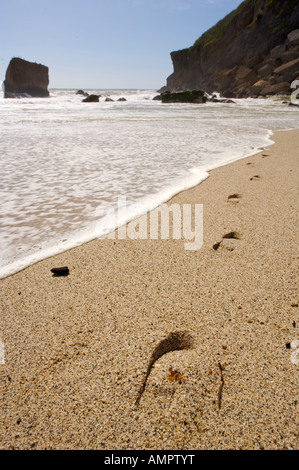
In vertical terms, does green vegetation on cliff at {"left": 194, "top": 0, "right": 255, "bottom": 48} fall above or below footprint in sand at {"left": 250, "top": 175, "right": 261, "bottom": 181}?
above

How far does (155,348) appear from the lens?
1.20m

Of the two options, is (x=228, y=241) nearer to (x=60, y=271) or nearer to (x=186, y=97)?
(x=60, y=271)

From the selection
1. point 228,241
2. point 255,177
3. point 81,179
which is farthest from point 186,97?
point 228,241

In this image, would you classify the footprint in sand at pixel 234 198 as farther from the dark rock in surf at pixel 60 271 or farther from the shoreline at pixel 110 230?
the dark rock in surf at pixel 60 271

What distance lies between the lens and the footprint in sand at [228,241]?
2.00 metres

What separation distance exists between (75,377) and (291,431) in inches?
30.2

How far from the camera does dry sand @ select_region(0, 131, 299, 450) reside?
0.92m

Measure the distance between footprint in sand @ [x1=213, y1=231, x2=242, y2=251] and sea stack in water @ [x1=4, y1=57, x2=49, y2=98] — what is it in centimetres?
5943

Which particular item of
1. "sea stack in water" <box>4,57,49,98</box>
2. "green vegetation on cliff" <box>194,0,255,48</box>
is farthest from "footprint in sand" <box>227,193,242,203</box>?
"sea stack in water" <box>4,57,49,98</box>

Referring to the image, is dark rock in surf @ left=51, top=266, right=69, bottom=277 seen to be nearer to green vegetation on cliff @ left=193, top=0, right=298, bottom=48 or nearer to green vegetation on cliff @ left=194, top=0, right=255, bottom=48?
green vegetation on cliff @ left=193, top=0, right=298, bottom=48

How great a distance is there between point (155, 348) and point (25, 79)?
66.0 metres

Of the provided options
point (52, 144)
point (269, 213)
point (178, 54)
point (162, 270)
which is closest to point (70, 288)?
point (162, 270)

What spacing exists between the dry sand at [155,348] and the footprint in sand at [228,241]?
0.01 metres
